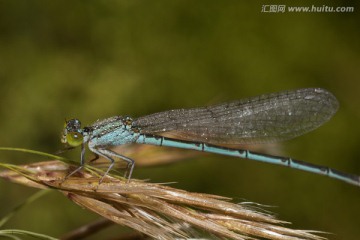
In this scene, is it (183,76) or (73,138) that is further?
(183,76)

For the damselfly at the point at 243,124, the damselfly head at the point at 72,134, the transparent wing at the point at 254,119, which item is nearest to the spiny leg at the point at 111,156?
the damselfly head at the point at 72,134

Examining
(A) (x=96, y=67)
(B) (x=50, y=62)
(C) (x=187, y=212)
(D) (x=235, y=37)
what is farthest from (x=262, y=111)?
(C) (x=187, y=212)

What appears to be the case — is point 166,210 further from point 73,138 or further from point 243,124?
point 243,124

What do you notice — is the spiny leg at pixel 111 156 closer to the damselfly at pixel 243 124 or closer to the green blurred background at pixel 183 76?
the damselfly at pixel 243 124

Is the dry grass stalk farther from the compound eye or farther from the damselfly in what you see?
the damselfly

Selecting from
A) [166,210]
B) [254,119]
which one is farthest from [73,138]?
[254,119]

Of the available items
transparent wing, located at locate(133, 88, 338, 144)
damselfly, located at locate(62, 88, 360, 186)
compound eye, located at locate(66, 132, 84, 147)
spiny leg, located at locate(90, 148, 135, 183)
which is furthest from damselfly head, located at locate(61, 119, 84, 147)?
transparent wing, located at locate(133, 88, 338, 144)
